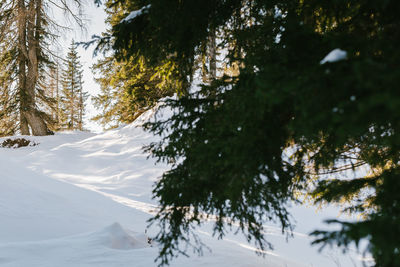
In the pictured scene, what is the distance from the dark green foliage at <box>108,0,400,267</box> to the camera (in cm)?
125

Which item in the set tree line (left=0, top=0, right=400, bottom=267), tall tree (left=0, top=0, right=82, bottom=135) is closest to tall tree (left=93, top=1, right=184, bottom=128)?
tall tree (left=0, top=0, right=82, bottom=135)

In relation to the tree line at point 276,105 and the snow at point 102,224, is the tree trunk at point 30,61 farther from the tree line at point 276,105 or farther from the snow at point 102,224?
the tree line at point 276,105

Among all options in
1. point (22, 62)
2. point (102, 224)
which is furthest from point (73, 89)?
point (102, 224)

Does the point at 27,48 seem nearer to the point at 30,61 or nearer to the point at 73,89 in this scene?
the point at 30,61

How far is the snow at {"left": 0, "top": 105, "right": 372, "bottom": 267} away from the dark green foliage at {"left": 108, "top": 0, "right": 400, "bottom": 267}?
846 mm

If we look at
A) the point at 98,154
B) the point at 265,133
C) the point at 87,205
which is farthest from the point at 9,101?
the point at 265,133

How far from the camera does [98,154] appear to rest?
11664 millimetres

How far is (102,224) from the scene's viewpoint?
5520mm

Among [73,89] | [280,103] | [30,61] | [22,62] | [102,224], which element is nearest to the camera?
[280,103]

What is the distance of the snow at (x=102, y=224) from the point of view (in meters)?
3.64

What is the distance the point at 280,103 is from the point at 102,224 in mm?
4952

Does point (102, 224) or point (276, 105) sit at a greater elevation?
point (276, 105)

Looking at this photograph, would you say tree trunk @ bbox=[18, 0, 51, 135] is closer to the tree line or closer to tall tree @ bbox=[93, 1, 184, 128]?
tall tree @ bbox=[93, 1, 184, 128]

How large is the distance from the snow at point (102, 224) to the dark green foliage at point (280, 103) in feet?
2.78
